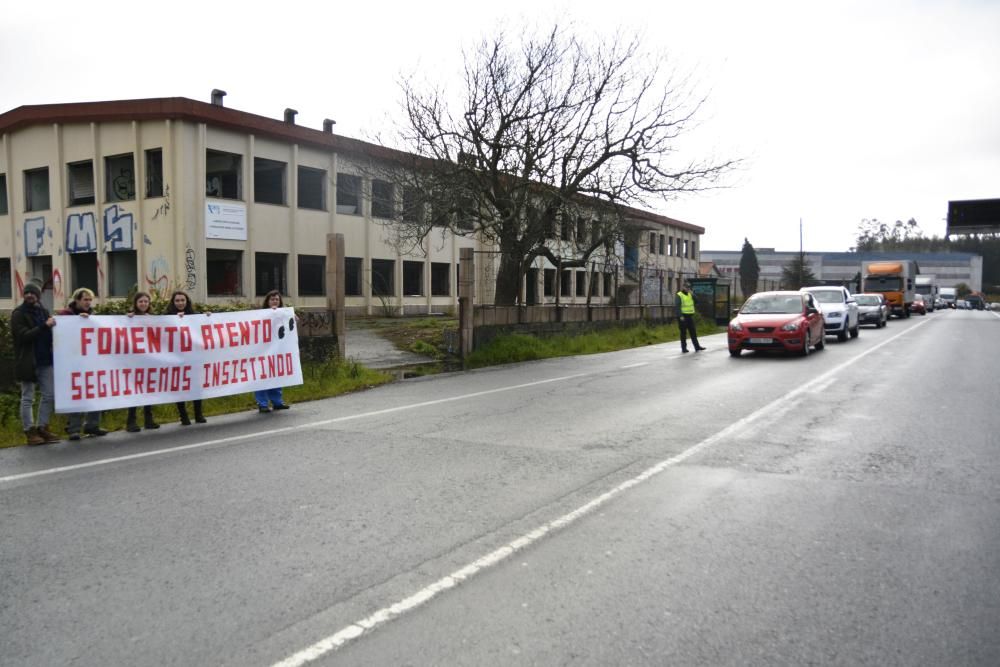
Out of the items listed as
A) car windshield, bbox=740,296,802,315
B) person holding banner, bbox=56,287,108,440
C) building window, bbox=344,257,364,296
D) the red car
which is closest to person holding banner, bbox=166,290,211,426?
person holding banner, bbox=56,287,108,440

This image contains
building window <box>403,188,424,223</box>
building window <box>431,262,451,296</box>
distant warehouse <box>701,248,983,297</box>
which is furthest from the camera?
distant warehouse <box>701,248,983,297</box>

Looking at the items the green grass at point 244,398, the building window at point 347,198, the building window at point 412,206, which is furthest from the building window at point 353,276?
the green grass at point 244,398

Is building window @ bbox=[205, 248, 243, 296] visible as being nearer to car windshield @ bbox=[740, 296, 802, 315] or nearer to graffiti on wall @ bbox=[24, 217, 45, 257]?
graffiti on wall @ bbox=[24, 217, 45, 257]

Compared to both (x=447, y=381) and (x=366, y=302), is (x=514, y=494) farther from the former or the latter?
(x=366, y=302)

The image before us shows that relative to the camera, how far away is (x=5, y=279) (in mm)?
32688

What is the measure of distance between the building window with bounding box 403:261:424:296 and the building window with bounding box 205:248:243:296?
29.4ft

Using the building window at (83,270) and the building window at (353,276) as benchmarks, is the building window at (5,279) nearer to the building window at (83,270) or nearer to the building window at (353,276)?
the building window at (83,270)

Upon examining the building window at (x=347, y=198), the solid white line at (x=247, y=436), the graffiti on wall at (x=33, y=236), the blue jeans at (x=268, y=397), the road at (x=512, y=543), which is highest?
the building window at (x=347, y=198)

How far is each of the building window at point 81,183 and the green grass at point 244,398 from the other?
20.7 meters

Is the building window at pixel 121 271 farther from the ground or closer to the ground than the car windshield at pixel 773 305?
farther from the ground

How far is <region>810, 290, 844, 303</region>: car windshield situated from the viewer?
974 inches

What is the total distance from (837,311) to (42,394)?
21816 millimetres

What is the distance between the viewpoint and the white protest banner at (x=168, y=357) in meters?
8.73

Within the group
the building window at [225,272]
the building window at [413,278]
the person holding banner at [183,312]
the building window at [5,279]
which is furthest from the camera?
the building window at [413,278]
